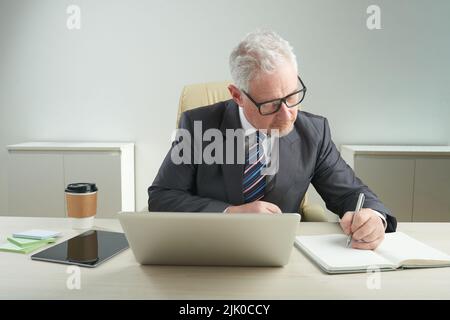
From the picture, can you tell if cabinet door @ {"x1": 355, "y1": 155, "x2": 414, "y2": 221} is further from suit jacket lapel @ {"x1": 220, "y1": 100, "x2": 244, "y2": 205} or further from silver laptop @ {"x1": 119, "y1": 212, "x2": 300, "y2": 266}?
silver laptop @ {"x1": 119, "y1": 212, "x2": 300, "y2": 266}

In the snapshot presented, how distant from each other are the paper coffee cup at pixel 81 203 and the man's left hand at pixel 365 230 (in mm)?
727

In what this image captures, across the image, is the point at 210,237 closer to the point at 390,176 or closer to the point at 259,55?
the point at 259,55

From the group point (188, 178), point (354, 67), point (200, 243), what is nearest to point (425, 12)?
point (354, 67)

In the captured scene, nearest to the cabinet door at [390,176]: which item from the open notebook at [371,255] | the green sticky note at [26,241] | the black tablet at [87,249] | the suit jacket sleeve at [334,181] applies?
the suit jacket sleeve at [334,181]

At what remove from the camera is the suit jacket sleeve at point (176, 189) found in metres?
1.46

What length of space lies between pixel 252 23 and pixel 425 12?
4.30 ft

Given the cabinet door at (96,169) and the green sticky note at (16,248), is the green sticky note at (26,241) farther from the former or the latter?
the cabinet door at (96,169)

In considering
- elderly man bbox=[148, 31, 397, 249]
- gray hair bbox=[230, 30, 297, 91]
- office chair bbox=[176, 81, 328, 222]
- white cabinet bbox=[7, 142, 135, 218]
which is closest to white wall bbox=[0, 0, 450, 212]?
white cabinet bbox=[7, 142, 135, 218]

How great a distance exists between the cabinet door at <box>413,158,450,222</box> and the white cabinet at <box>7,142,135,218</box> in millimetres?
2080

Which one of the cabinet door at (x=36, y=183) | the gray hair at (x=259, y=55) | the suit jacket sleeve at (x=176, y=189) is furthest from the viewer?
the cabinet door at (x=36, y=183)

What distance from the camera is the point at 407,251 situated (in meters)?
1.06
